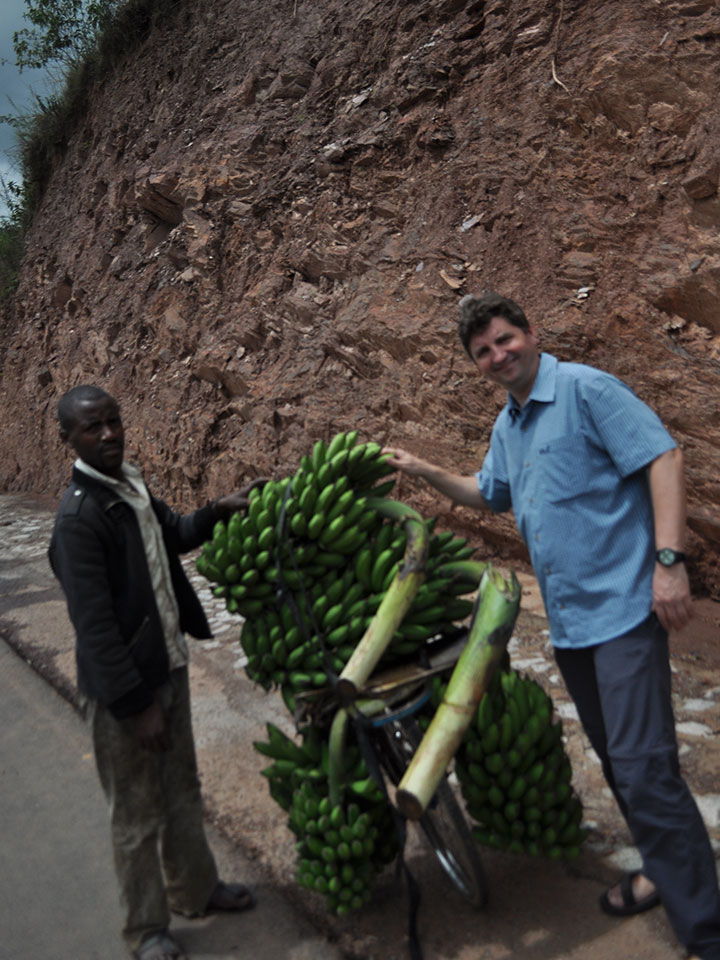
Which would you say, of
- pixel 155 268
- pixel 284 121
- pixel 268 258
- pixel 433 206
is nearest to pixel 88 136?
pixel 155 268

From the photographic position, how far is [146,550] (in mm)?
3055

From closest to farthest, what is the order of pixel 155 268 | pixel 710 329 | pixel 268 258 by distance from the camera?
pixel 710 329 < pixel 268 258 < pixel 155 268

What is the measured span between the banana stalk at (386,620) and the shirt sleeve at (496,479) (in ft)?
1.70

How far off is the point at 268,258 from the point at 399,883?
27.8 ft

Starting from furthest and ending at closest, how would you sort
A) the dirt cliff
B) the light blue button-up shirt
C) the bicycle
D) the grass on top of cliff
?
the grass on top of cliff
the dirt cliff
the bicycle
the light blue button-up shirt

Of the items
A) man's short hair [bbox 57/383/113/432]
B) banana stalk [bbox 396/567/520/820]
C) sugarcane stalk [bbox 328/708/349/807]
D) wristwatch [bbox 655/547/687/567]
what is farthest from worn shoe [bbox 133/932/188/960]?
wristwatch [bbox 655/547/687/567]

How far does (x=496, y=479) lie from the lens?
325 cm

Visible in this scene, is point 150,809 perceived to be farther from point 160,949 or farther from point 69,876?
point 69,876

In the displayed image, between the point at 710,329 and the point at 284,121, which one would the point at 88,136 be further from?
the point at 710,329

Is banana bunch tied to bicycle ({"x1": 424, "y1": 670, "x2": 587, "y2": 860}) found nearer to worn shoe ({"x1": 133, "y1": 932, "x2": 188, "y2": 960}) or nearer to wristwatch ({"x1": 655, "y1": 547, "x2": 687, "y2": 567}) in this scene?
wristwatch ({"x1": 655, "y1": 547, "x2": 687, "y2": 567})

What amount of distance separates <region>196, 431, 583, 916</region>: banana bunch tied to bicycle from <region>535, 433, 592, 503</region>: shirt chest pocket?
46cm

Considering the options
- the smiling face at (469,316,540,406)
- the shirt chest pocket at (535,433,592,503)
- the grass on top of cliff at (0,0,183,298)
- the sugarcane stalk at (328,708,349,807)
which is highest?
the grass on top of cliff at (0,0,183,298)

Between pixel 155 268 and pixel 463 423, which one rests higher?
pixel 155 268

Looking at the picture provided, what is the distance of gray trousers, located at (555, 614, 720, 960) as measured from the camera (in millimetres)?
2551
